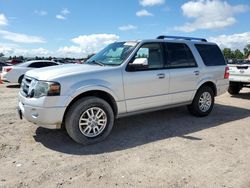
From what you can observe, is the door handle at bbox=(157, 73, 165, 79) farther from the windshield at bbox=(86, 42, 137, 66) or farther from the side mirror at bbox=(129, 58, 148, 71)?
the windshield at bbox=(86, 42, 137, 66)

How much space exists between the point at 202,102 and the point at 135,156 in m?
3.31

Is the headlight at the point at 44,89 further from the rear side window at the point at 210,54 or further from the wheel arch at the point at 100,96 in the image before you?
the rear side window at the point at 210,54

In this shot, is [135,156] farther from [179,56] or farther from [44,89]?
[179,56]

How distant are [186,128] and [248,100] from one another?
5.05 metres

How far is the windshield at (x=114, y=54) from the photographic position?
588 centimetres

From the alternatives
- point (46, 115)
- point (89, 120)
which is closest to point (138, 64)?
point (89, 120)

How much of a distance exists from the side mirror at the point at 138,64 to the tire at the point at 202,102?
2.08m

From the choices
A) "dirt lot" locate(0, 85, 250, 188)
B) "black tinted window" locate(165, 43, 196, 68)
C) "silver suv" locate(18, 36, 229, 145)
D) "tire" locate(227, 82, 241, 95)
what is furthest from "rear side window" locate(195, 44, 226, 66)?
"tire" locate(227, 82, 241, 95)

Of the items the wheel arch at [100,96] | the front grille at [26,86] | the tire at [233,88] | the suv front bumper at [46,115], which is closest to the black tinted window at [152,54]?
the wheel arch at [100,96]

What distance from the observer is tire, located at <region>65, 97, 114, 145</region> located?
504cm

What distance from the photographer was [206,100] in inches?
295

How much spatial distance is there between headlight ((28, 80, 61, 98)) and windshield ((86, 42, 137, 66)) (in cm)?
139

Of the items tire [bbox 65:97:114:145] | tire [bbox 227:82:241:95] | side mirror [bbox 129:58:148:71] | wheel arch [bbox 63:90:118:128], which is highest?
side mirror [bbox 129:58:148:71]

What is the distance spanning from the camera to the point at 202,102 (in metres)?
7.39
